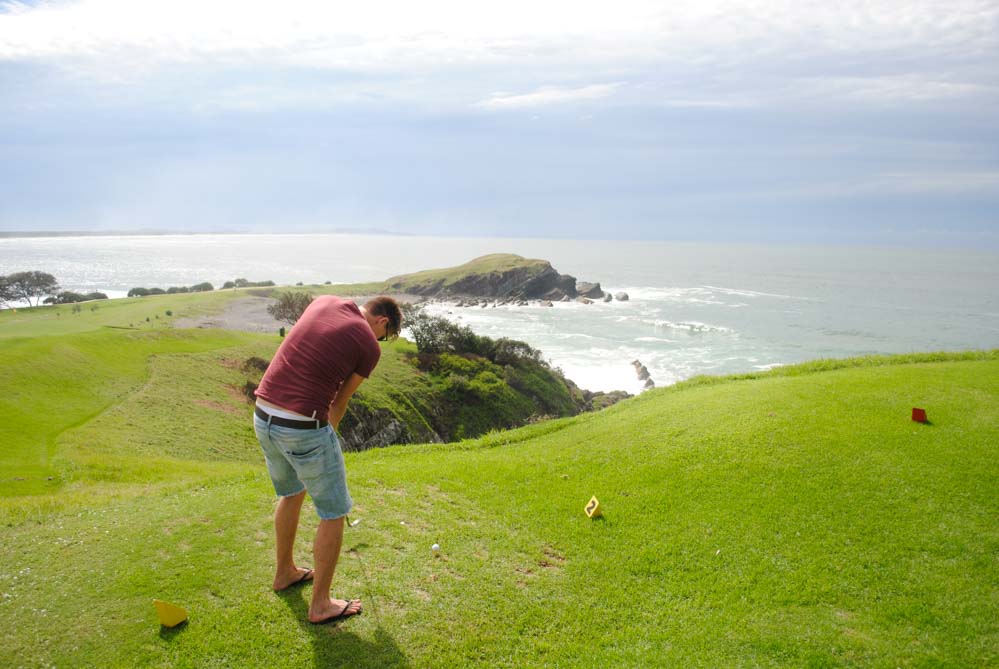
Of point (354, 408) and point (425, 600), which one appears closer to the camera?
point (425, 600)

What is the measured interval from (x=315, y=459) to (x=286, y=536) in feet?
3.84

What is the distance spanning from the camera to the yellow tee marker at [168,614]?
5664 mm

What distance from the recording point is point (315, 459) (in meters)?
5.54

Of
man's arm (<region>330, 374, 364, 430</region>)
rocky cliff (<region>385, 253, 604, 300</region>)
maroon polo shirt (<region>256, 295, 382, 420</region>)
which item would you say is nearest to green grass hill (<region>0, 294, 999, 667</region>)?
man's arm (<region>330, 374, 364, 430</region>)

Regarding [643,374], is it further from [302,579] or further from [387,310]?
[387,310]

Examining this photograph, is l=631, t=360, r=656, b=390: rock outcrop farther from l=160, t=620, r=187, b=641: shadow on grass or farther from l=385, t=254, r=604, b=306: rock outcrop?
l=385, t=254, r=604, b=306: rock outcrop

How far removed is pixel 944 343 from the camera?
82.0 m

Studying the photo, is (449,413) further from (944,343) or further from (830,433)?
(944,343)

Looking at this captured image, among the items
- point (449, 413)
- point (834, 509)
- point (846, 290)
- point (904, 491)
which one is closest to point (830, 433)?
point (904, 491)

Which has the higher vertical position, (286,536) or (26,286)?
(26,286)

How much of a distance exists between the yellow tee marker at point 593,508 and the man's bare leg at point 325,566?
414 centimetres

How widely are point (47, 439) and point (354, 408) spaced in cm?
1711

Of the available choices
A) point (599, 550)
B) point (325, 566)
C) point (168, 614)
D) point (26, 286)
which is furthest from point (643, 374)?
point (26, 286)

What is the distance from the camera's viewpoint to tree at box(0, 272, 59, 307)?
77494mm
